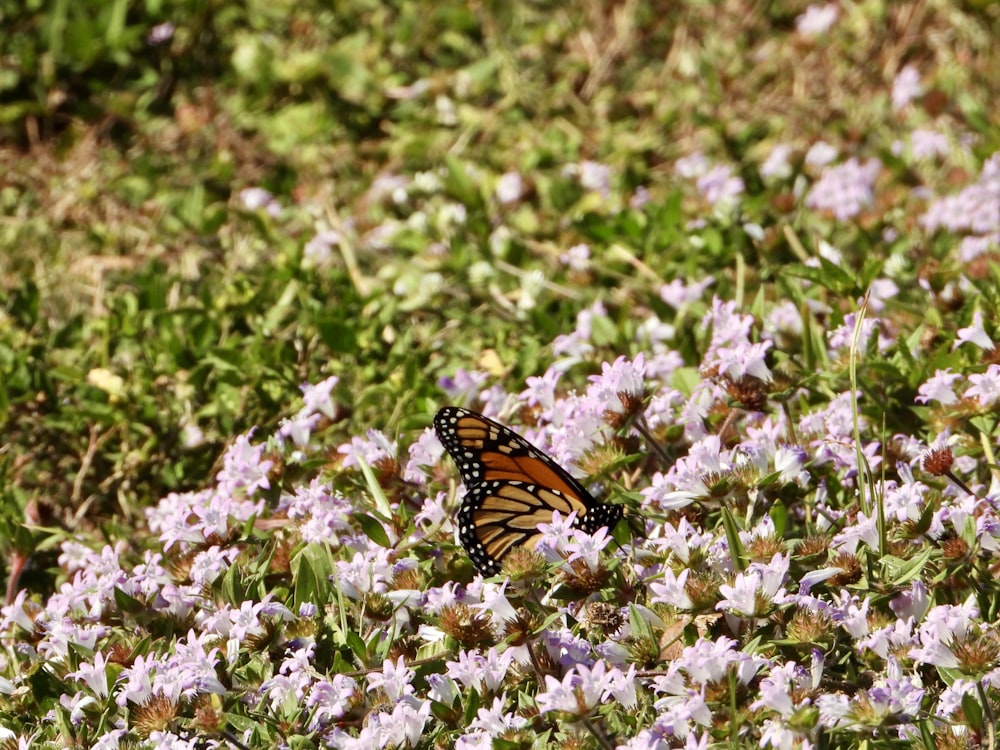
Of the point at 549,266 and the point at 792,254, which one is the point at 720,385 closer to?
the point at 792,254

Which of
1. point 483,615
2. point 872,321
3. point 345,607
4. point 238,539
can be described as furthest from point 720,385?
point 238,539

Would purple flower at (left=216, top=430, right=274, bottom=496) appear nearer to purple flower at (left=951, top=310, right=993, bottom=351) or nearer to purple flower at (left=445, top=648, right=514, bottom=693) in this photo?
purple flower at (left=445, top=648, right=514, bottom=693)

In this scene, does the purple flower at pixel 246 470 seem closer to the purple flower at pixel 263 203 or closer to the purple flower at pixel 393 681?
the purple flower at pixel 393 681

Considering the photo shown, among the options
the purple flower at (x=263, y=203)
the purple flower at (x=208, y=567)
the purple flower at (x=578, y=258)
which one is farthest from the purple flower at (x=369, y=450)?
the purple flower at (x=263, y=203)

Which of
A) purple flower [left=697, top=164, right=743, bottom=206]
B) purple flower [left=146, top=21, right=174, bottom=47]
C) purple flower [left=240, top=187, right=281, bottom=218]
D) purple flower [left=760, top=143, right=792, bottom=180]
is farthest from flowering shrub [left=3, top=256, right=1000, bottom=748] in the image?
purple flower [left=146, top=21, right=174, bottom=47]

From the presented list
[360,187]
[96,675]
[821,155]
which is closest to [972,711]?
[96,675]

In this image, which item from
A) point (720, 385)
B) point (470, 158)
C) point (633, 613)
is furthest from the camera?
point (470, 158)

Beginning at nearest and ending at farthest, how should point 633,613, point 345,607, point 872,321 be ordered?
point 633,613 < point 345,607 < point 872,321
